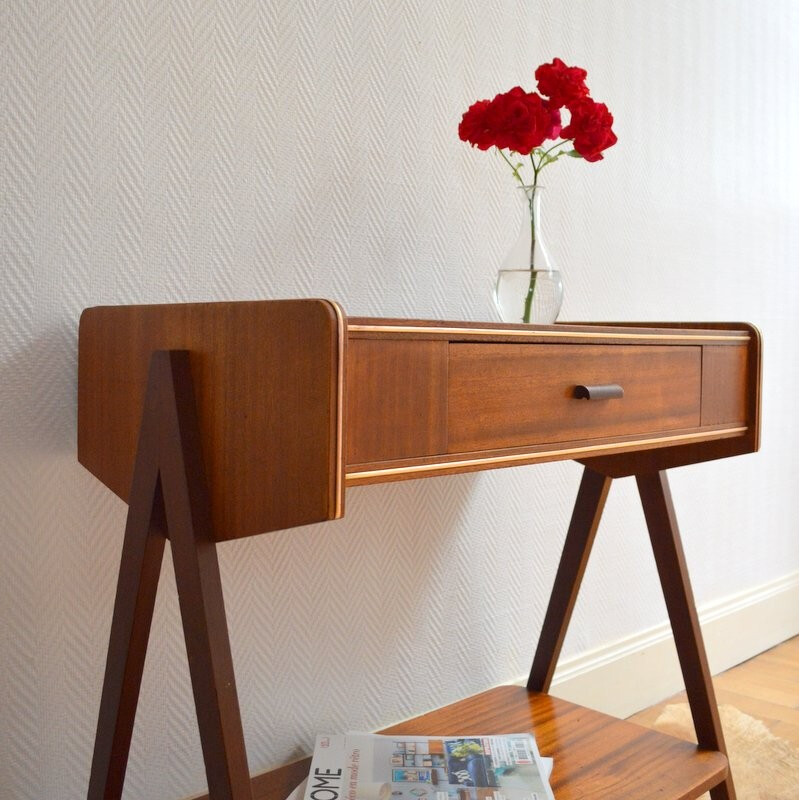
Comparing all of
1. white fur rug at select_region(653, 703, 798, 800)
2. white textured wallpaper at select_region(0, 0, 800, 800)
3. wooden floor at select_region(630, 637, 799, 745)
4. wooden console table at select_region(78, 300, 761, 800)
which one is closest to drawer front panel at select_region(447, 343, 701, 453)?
wooden console table at select_region(78, 300, 761, 800)

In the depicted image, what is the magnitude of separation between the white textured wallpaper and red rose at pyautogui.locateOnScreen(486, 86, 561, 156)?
246mm

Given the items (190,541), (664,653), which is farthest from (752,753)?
(190,541)

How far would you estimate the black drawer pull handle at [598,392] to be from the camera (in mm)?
1007

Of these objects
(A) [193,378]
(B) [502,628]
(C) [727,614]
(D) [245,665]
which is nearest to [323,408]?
(A) [193,378]

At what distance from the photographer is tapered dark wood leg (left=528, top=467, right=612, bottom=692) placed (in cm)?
148

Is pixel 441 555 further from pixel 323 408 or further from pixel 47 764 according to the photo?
pixel 323 408

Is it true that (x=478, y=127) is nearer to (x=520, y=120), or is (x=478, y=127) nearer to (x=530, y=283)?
(x=520, y=120)

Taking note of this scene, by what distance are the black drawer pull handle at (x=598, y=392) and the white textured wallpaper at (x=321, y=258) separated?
0.43 m

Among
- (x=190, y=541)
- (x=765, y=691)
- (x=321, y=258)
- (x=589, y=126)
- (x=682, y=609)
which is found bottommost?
(x=765, y=691)

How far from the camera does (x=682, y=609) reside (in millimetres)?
1409

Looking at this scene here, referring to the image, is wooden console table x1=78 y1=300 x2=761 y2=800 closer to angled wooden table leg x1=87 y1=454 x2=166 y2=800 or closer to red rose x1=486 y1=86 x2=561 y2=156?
angled wooden table leg x1=87 y1=454 x2=166 y2=800

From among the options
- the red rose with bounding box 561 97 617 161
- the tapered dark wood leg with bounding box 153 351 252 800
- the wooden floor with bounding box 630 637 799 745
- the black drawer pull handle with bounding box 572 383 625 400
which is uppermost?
the red rose with bounding box 561 97 617 161

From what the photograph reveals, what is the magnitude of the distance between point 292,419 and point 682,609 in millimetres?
894

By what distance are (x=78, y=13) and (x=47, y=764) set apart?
34.0 inches
